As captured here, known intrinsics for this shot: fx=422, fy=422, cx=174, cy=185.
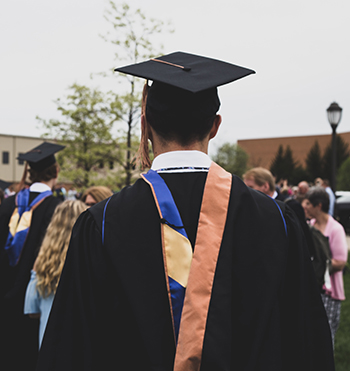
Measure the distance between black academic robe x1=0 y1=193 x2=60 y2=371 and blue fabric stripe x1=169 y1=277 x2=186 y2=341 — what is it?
2664 millimetres

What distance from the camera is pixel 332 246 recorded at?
4285 millimetres

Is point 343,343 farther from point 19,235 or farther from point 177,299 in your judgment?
point 177,299

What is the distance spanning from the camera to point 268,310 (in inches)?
58.9

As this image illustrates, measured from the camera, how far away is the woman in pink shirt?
412 centimetres

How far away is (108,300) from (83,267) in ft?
0.51

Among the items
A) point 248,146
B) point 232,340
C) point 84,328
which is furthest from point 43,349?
point 248,146

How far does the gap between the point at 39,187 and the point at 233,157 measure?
5453 centimetres

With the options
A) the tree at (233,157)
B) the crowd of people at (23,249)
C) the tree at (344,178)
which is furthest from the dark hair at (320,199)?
the tree at (233,157)

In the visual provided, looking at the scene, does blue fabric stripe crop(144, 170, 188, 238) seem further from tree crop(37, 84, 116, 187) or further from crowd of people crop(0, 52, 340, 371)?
tree crop(37, 84, 116, 187)

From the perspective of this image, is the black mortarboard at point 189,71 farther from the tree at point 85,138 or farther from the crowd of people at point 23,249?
the tree at point 85,138

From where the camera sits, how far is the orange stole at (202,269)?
1396 mm

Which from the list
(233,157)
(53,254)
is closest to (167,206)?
(53,254)

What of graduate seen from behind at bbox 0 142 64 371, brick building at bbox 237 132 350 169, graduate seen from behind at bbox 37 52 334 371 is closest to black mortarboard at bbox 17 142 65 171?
graduate seen from behind at bbox 0 142 64 371

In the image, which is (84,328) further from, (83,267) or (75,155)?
(75,155)
